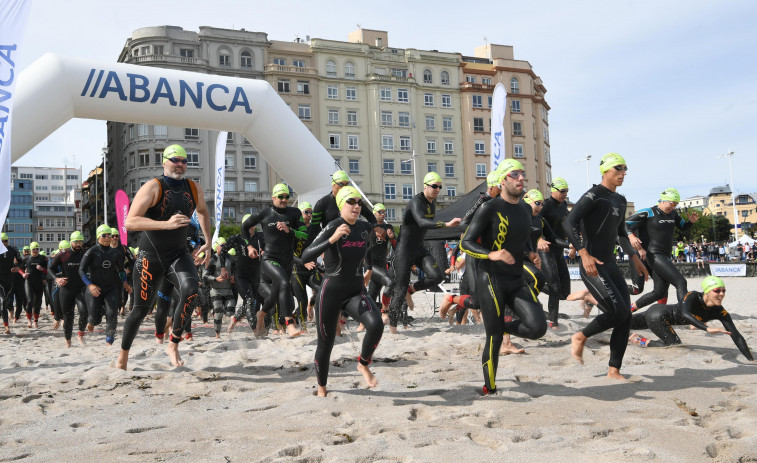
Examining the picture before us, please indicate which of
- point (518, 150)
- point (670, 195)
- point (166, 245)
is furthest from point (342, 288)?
point (518, 150)

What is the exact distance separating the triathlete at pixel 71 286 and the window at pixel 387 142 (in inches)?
2151

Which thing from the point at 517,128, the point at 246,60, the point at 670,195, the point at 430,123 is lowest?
the point at 670,195

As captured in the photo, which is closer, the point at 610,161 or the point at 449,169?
the point at 610,161

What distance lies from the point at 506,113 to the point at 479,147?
604 centimetres

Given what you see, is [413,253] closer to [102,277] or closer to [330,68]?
[102,277]

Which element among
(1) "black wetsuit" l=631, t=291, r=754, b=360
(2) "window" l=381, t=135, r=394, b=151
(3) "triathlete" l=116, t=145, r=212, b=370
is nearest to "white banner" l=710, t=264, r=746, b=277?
(1) "black wetsuit" l=631, t=291, r=754, b=360

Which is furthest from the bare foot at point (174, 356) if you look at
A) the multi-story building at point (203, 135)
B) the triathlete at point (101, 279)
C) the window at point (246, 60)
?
the window at point (246, 60)

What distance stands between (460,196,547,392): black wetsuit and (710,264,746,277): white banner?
25.1 meters

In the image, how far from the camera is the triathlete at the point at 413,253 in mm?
8375

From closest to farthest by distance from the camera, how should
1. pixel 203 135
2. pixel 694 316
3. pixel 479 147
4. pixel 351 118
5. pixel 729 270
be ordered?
pixel 694 316 < pixel 729 270 < pixel 203 135 < pixel 351 118 < pixel 479 147

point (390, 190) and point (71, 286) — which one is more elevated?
point (390, 190)

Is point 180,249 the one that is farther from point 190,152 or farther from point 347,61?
point 347,61

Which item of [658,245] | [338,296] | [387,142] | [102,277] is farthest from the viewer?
[387,142]

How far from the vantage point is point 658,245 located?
8.27 m
